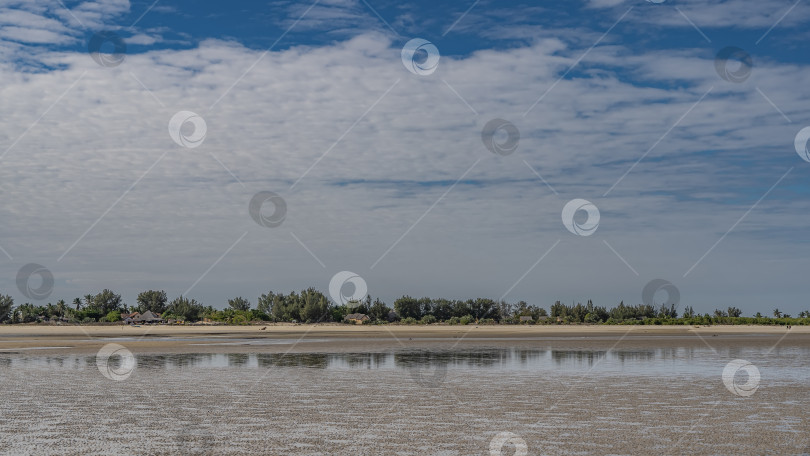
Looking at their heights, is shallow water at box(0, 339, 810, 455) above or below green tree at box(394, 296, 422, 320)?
below

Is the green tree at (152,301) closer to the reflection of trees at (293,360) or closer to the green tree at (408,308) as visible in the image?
the green tree at (408,308)

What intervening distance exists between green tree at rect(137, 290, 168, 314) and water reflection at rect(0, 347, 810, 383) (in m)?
121

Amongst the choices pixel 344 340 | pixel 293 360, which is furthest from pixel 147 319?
pixel 293 360

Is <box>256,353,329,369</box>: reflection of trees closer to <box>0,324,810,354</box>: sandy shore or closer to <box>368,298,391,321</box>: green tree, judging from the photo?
<box>0,324,810,354</box>: sandy shore

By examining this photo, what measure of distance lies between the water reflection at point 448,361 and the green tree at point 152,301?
121294 millimetres

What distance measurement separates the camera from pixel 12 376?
2573 centimetres

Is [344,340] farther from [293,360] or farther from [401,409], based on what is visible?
[401,409]

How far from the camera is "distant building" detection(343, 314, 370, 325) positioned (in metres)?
127

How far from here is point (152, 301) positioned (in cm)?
15650

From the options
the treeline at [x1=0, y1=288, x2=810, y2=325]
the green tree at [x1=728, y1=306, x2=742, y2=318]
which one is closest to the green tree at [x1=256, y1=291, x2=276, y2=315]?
the treeline at [x1=0, y1=288, x2=810, y2=325]

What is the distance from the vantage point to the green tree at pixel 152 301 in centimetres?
15485

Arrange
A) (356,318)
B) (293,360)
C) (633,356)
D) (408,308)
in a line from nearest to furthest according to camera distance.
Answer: (293,360) < (633,356) < (356,318) < (408,308)

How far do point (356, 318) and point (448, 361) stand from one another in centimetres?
10093

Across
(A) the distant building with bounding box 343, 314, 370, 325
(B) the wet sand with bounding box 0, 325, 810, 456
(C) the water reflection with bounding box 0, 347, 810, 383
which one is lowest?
(B) the wet sand with bounding box 0, 325, 810, 456
